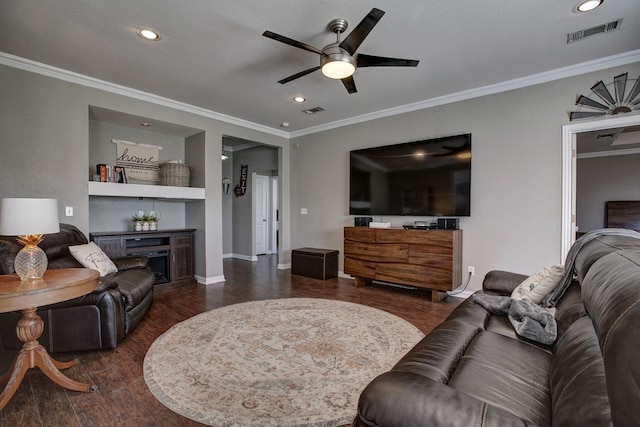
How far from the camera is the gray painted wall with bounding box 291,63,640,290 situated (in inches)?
134

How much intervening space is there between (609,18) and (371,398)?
3.38 m

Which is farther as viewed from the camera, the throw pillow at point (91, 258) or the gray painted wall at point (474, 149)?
the gray painted wall at point (474, 149)

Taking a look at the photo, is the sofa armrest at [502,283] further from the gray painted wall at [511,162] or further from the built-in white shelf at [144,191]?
the built-in white shelf at [144,191]

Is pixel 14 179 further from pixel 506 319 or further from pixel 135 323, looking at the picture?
pixel 506 319

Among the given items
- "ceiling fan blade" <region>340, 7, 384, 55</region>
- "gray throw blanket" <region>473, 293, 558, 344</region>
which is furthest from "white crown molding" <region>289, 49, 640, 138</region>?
"gray throw blanket" <region>473, 293, 558, 344</region>

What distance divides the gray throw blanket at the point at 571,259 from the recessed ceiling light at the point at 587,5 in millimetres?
1711

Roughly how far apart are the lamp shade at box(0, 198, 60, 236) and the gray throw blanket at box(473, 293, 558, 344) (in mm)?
2785

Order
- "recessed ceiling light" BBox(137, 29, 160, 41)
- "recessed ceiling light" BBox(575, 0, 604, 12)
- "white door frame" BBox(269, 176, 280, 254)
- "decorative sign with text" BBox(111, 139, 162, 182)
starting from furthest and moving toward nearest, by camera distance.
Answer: "white door frame" BBox(269, 176, 280, 254) → "decorative sign with text" BBox(111, 139, 162, 182) → "recessed ceiling light" BBox(137, 29, 160, 41) → "recessed ceiling light" BBox(575, 0, 604, 12)

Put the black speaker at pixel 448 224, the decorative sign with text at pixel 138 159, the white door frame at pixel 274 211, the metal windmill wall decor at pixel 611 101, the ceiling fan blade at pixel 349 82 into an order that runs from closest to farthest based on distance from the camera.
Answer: the ceiling fan blade at pixel 349 82, the metal windmill wall decor at pixel 611 101, the black speaker at pixel 448 224, the decorative sign with text at pixel 138 159, the white door frame at pixel 274 211

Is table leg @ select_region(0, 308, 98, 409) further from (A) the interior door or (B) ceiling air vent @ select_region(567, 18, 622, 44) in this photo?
(A) the interior door

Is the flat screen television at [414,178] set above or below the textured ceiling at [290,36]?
below

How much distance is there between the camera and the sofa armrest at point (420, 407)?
81 cm

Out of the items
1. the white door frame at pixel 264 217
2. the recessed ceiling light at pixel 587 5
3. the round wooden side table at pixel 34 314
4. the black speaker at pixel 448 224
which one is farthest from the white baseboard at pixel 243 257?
the recessed ceiling light at pixel 587 5

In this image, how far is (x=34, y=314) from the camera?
185cm
